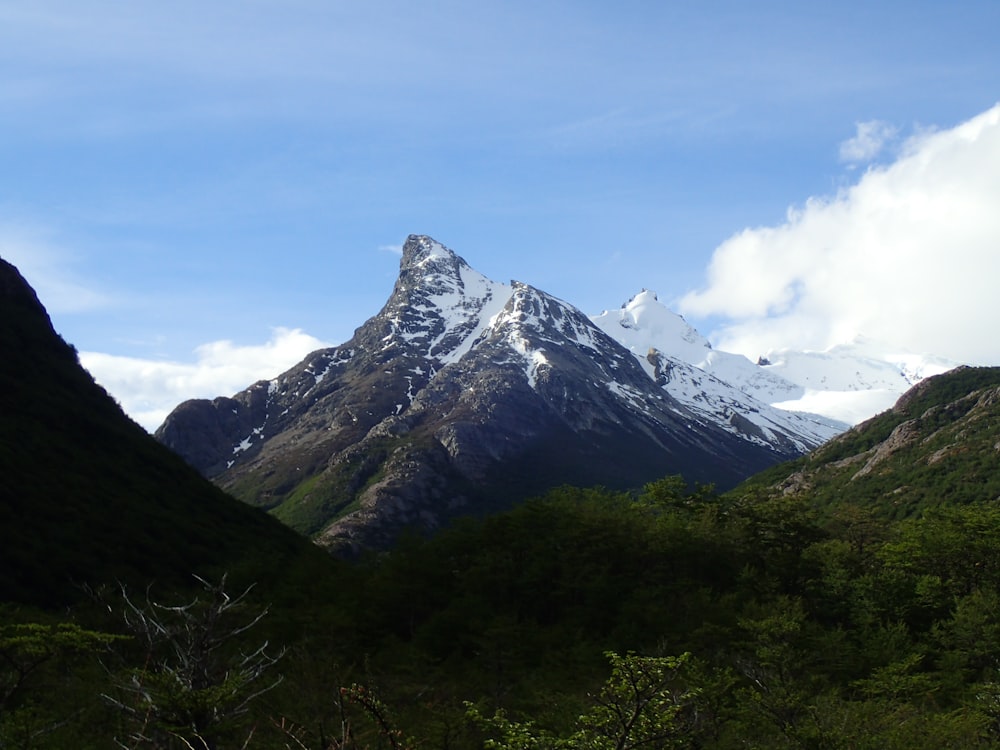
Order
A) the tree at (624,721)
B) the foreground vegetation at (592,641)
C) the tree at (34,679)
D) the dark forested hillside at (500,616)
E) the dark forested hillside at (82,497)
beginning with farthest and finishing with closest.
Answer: the dark forested hillside at (82,497)
the foreground vegetation at (592,641)
the dark forested hillside at (500,616)
the tree at (34,679)
the tree at (624,721)

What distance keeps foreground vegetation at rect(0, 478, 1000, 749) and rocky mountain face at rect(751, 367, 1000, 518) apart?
26278mm

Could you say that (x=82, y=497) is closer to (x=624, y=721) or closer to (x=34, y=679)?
(x=34, y=679)

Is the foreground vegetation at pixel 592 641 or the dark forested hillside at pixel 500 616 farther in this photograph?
the foreground vegetation at pixel 592 641

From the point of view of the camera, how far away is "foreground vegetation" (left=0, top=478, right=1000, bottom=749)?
93.6 ft

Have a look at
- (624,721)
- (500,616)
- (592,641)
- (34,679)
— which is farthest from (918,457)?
(624,721)

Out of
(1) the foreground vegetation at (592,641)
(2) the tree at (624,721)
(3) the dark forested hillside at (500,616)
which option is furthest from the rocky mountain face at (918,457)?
(2) the tree at (624,721)

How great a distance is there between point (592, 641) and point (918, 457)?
99.2m

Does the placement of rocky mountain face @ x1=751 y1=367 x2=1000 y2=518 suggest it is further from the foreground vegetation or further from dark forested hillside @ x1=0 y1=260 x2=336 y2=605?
dark forested hillside @ x1=0 y1=260 x2=336 y2=605

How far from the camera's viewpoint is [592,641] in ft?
205

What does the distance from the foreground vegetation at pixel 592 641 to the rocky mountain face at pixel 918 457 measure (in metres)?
26.3

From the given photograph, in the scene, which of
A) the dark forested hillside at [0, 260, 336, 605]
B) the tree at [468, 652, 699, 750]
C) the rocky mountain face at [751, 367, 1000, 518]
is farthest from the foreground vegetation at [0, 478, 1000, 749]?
the rocky mountain face at [751, 367, 1000, 518]

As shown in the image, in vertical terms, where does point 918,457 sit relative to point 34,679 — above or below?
above

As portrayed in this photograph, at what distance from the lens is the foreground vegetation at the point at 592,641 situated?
28.5 m

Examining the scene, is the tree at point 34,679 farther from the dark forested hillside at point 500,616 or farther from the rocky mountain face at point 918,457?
the rocky mountain face at point 918,457
